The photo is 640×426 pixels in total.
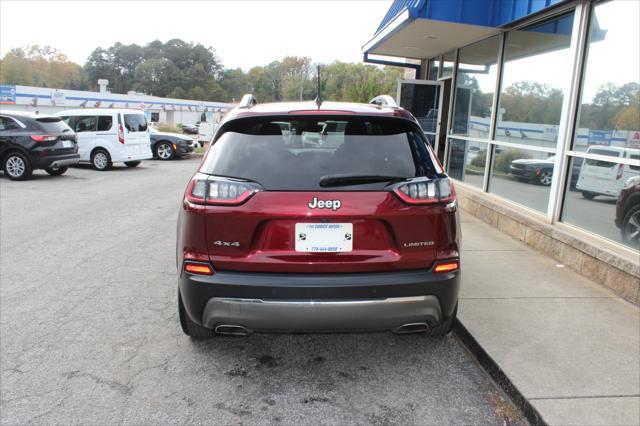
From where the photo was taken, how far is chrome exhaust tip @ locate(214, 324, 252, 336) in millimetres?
2868

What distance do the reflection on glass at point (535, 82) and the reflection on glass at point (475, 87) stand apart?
0.49 m

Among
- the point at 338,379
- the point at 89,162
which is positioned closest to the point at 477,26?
the point at 338,379

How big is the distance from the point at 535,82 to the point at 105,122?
13757mm

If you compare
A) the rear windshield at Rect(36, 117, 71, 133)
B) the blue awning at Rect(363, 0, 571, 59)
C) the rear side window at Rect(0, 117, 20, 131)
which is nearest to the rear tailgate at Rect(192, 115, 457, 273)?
the blue awning at Rect(363, 0, 571, 59)

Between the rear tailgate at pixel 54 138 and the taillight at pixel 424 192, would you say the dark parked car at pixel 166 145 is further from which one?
the taillight at pixel 424 192

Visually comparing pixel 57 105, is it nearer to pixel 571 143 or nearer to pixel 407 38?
pixel 407 38

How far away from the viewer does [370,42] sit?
11.2m

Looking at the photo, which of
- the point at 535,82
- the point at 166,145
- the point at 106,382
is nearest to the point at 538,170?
the point at 535,82

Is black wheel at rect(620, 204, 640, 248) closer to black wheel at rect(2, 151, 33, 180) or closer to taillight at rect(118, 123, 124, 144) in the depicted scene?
black wheel at rect(2, 151, 33, 180)

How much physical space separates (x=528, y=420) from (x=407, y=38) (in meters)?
8.31

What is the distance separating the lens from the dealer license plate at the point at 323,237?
2740 mm

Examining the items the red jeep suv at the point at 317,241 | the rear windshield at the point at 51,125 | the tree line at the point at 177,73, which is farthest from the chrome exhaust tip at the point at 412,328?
the tree line at the point at 177,73

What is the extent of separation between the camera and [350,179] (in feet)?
9.25

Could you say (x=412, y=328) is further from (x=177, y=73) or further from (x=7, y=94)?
(x=177, y=73)
